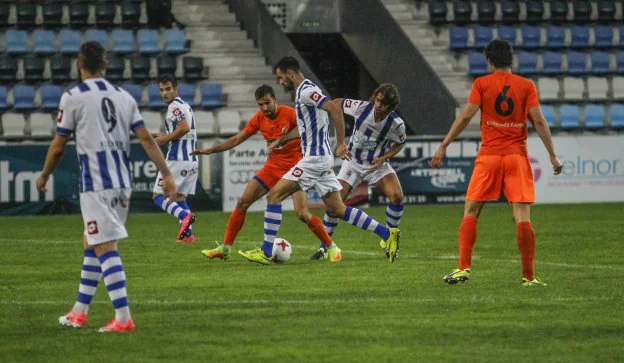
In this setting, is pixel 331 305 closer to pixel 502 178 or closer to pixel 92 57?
pixel 502 178

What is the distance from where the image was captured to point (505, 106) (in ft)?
36.9

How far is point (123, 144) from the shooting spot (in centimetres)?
881

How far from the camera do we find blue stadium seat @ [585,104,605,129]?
3095 cm

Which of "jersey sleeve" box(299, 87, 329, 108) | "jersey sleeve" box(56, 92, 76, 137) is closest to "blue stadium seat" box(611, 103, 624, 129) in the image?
"jersey sleeve" box(299, 87, 329, 108)

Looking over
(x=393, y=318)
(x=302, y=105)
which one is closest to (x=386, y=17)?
(x=302, y=105)

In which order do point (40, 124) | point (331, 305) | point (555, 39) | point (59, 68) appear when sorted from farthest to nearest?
point (555, 39) < point (59, 68) < point (40, 124) < point (331, 305)

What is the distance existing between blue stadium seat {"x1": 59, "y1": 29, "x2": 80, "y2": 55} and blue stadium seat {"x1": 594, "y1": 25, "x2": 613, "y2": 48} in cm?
1289

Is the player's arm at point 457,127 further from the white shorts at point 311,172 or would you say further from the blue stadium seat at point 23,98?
the blue stadium seat at point 23,98

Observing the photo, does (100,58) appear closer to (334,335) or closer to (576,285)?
(334,335)

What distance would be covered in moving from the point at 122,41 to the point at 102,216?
21756 millimetres

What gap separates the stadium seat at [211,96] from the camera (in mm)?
29531

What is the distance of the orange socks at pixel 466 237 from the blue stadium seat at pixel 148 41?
19.5m

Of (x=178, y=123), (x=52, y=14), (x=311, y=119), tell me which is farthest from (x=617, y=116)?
(x=311, y=119)

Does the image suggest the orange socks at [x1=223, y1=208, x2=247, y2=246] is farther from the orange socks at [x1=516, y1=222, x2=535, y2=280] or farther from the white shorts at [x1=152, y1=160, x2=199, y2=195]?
the orange socks at [x1=516, y1=222, x2=535, y2=280]
